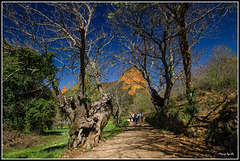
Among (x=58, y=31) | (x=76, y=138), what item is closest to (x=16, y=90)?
(x=58, y=31)

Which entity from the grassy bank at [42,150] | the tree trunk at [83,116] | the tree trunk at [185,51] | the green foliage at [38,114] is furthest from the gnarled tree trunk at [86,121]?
the green foliage at [38,114]

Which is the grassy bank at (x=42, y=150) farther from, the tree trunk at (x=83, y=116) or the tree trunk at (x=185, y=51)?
the tree trunk at (x=185, y=51)

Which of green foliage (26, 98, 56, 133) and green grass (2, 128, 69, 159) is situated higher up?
green foliage (26, 98, 56, 133)

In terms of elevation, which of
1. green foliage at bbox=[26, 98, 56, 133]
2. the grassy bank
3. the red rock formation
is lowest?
the grassy bank

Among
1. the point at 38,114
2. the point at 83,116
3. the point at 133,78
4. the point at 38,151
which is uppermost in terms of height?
the point at 133,78

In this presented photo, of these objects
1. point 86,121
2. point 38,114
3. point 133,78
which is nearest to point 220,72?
point 133,78

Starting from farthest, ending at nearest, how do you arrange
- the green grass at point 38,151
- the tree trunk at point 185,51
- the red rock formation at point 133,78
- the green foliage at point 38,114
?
1. the red rock formation at point 133,78
2. the green foliage at point 38,114
3. the tree trunk at point 185,51
4. the green grass at point 38,151

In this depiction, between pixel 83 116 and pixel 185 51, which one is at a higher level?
pixel 185 51

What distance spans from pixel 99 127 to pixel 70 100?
2171 mm

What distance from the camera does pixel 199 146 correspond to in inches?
159

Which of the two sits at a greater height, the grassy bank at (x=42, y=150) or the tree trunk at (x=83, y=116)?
the tree trunk at (x=83, y=116)

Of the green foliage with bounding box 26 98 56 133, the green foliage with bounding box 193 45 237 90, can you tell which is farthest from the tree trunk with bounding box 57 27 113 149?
the green foliage with bounding box 193 45 237 90

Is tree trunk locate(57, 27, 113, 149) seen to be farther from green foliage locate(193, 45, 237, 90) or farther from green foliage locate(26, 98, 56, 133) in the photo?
green foliage locate(193, 45, 237, 90)

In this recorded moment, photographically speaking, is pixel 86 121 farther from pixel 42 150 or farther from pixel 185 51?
pixel 185 51
